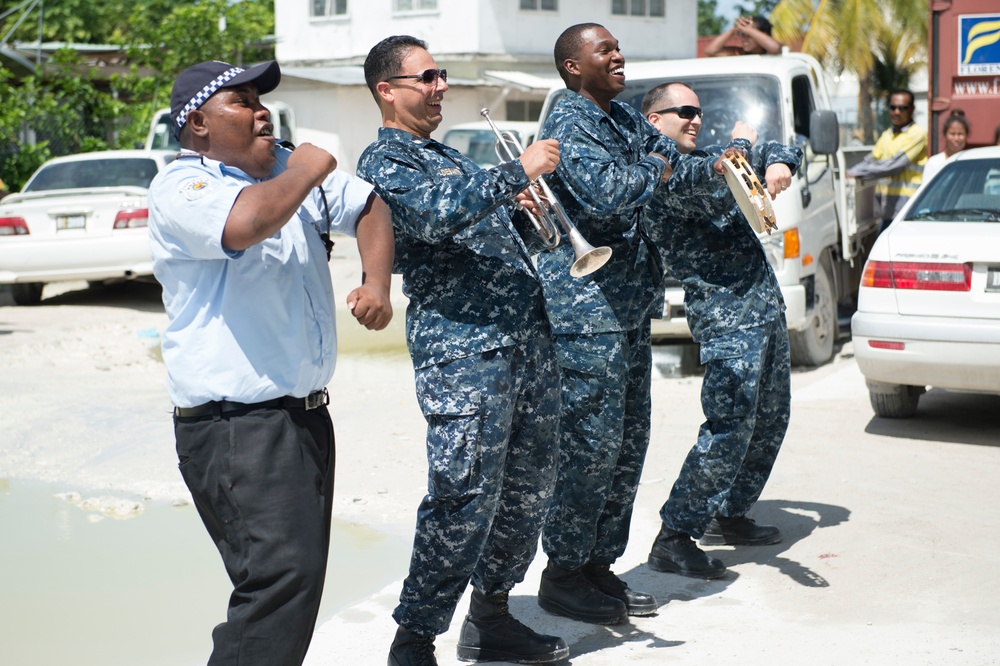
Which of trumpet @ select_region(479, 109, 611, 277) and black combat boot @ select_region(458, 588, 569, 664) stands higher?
trumpet @ select_region(479, 109, 611, 277)

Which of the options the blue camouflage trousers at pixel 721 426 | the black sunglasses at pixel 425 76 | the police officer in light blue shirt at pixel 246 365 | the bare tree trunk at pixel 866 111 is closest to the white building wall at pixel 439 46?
the bare tree trunk at pixel 866 111

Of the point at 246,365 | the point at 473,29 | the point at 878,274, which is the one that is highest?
the point at 473,29

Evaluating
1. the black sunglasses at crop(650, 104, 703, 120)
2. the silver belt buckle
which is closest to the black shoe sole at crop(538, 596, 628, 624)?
the silver belt buckle

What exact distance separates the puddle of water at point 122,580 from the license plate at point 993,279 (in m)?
3.61

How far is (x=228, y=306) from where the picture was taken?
3.08 metres

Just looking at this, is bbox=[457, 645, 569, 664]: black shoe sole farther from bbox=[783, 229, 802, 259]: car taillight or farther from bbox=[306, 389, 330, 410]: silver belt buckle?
bbox=[783, 229, 802, 259]: car taillight

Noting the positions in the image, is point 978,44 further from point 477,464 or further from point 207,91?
point 207,91

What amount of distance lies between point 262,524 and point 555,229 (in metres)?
1.35

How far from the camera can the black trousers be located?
3055 mm

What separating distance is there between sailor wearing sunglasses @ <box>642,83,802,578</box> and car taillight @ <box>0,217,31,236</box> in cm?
958

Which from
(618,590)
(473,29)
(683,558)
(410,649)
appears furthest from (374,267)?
(473,29)

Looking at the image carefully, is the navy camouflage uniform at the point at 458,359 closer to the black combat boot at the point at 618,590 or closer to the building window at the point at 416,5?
the black combat boot at the point at 618,590

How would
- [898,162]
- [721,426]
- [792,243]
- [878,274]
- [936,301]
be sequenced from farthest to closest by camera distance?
[898,162] → [792,243] → [878,274] → [936,301] → [721,426]

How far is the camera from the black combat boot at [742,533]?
5.31m
